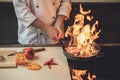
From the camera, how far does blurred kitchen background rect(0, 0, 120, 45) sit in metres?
3.84

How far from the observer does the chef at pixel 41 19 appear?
2439 millimetres

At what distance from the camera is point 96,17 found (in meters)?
4.00

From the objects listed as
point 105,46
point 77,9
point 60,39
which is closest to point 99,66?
point 105,46

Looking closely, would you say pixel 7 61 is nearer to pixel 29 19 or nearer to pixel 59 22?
pixel 29 19

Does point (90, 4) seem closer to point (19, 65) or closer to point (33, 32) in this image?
point (33, 32)

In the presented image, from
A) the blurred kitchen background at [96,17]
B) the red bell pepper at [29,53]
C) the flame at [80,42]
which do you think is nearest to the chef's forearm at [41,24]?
the flame at [80,42]

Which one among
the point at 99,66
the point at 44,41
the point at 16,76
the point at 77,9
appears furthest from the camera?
the point at 77,9

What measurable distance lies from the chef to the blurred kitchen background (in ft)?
3.94

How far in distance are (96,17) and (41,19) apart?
1605 mm

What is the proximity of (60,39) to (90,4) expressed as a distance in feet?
5.36

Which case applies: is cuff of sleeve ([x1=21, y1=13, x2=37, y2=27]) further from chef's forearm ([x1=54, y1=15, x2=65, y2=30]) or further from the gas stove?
the gas stove

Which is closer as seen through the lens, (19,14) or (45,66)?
(45,66)

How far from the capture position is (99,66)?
2266 millimetres

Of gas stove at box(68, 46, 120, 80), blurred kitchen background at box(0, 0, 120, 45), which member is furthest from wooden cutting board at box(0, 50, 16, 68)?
blurred kitchen background at box(0, 0, 120, 45)
